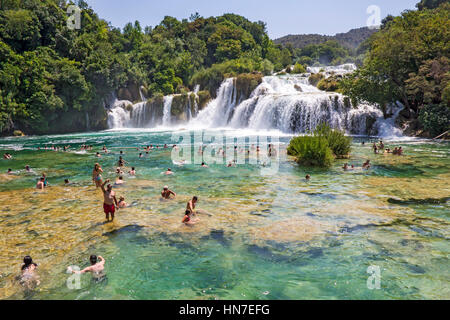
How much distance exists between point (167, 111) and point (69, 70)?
15.0 m

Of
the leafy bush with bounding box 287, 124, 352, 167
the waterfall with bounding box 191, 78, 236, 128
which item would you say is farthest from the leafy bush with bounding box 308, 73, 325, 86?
the leafy bush with bounding box 287, 124, 352, 167

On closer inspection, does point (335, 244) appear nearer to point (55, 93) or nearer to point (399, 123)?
point (399, 123)

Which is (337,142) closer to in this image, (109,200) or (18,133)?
(109,200)

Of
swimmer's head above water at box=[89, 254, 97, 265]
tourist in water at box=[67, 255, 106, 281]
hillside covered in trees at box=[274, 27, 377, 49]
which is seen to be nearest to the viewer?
tourist in water at box=[67, 255, 106, 281]

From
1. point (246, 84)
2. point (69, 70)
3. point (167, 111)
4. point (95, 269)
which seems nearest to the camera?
point (95, 269)

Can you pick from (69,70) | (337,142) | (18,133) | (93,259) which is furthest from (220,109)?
(93,259)

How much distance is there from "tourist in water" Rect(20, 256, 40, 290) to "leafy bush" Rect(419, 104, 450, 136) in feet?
100.0

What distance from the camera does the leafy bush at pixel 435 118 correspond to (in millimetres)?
27188

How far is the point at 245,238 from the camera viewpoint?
8656 mm

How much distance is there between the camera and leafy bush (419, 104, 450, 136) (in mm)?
27188

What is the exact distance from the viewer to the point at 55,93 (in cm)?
4534

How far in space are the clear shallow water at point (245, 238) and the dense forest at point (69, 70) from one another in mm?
30674

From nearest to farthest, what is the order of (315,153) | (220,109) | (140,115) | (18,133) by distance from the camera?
(315,153) < (18,133) < (220,109) < (140,115)

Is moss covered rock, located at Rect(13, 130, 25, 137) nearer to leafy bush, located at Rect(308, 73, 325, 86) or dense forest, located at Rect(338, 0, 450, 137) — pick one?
dense forest, located at Rect(338, 0, 450, 137)
